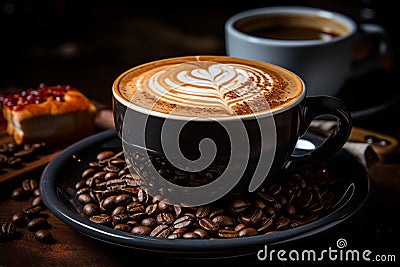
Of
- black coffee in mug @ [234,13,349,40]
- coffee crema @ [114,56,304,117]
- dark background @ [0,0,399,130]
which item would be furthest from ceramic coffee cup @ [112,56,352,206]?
dark background @ [0,0,399,130]

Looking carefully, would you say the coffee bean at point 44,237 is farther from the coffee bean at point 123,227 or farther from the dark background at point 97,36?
the dark background at point 97,36

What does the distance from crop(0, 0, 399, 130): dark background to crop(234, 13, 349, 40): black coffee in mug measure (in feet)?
1.67

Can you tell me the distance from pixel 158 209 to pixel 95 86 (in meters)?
1.40

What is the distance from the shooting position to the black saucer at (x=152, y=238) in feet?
2.43

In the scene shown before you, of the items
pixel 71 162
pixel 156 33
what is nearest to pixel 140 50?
pixel 156 33

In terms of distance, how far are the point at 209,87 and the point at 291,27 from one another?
71cm

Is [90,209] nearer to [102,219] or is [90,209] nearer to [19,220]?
[102,219]

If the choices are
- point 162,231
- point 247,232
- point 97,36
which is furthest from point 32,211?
point 97,36

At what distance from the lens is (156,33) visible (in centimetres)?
291

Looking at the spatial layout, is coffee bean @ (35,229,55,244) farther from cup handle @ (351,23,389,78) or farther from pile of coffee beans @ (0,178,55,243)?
cup handle @ (351,23,389,78)

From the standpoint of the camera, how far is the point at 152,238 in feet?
2.46

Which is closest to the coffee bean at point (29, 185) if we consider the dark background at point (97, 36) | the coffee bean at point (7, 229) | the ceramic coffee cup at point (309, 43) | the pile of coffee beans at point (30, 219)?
the pile of coffee beans at point (30, 219)

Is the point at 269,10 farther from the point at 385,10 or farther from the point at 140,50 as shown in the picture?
the point at 140,50

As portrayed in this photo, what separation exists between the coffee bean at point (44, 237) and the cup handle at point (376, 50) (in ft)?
2.78
